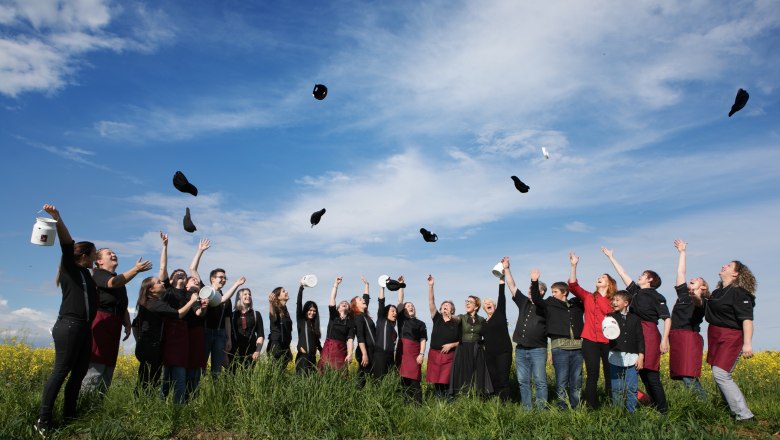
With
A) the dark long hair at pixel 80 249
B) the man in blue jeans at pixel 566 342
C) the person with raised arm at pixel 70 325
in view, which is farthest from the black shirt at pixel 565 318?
the dark long hair at pixel 80 249

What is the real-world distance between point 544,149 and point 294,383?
4897 mm

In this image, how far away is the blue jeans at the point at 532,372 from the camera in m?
8.30

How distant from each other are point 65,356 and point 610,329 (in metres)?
6.37

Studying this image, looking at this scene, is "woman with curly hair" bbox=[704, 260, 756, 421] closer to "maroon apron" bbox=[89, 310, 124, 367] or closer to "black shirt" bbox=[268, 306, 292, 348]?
"black shirt" bbox=[268, 306, 292, 348]

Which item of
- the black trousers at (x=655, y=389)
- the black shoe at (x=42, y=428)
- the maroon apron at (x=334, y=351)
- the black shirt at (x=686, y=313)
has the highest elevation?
the black shirt at (x=686, y=313)

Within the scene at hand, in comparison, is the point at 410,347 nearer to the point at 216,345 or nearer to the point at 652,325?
the point at 216,345

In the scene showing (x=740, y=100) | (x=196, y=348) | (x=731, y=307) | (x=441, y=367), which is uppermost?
(x=740, y=100)

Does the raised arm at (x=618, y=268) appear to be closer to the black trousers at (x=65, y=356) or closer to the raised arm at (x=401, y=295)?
the raised arm at (x=401, y=295)

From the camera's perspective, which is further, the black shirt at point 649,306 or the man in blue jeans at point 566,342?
the man in blue jeans at point 566,342

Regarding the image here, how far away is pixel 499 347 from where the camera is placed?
9.25m

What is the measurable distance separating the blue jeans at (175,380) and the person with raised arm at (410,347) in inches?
147

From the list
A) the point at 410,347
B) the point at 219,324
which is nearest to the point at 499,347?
the point at 410,347

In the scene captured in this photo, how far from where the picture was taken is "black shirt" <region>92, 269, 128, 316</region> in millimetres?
7094

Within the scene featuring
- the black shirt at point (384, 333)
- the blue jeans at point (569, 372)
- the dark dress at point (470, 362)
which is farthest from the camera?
the black shirt at point (384, 333)
